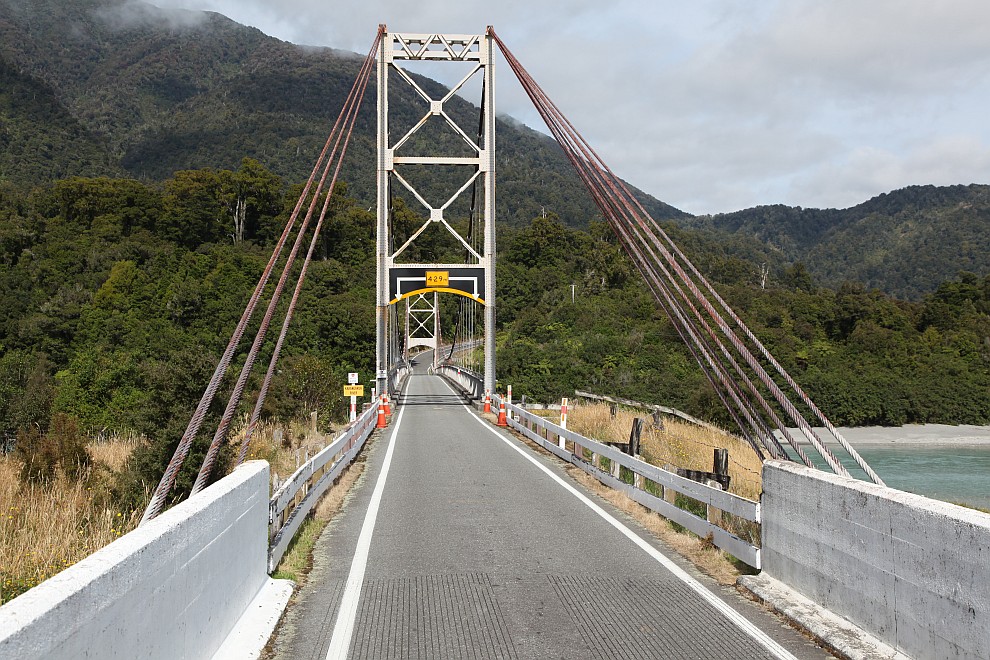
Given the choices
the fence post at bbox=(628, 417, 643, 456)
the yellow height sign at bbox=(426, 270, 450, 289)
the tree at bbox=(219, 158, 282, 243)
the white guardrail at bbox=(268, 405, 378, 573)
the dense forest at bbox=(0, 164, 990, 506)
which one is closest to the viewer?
the white guardrail at bbox=(268, 405, 378, 573)

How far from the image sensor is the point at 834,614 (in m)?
5.88

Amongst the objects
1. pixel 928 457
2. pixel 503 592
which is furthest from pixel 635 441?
pixel 928 457

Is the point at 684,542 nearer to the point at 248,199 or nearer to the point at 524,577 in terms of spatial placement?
the point at 524,577

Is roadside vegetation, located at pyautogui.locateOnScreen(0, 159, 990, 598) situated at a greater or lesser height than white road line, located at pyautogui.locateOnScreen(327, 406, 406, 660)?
greater

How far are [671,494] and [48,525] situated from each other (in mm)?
6709

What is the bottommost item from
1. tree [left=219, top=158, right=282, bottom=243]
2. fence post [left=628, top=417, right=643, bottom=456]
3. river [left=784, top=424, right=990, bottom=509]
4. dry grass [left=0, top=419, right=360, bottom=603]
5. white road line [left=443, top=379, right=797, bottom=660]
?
river [left=784, top=424, right=990, bottom=509]

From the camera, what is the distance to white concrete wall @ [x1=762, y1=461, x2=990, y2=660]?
4.45 m

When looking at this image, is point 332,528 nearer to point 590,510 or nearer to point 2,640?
point 590,510

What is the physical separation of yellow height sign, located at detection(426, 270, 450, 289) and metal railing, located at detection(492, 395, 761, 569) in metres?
14.9

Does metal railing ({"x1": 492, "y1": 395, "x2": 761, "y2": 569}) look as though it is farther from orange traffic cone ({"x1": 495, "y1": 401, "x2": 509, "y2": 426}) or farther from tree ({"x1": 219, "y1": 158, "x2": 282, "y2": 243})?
tree ({"x1": 219, "y1": 158, "x2": 282, "y2": 243})

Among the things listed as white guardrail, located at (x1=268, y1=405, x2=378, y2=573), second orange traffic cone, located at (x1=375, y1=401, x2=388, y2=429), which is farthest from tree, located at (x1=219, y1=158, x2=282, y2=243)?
white guardrail, located at (x1=268, y1=405, x2=378, y2=573)

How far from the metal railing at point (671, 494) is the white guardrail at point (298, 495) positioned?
3974 millimetres

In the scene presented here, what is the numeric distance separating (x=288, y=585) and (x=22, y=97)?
Result: 15999cm

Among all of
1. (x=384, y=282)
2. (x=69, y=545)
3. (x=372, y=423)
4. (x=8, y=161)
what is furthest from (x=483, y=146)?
(x=8, y=161)
